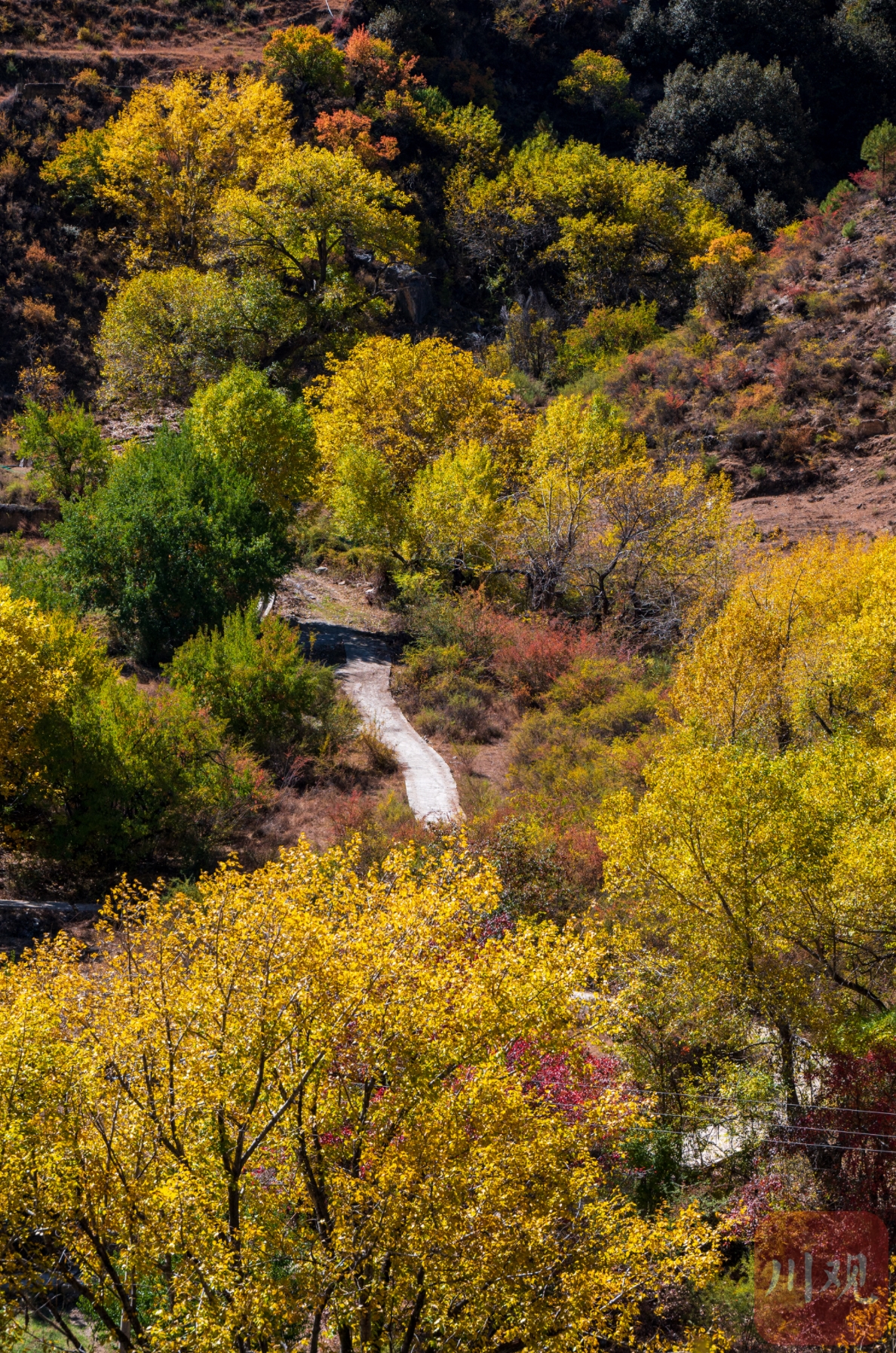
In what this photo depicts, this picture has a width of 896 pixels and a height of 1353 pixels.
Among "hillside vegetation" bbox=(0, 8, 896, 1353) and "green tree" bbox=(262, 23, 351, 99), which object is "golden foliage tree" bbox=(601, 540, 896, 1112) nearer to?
"hillside vegetation" bbox=(0, 8, 896, 1353)

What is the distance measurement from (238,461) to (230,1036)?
23190 millimetres

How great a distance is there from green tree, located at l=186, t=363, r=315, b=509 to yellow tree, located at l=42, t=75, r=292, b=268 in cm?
1633

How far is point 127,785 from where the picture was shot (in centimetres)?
1762

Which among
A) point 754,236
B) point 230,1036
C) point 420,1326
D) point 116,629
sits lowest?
point 116,629

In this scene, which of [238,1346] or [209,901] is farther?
[209,901]

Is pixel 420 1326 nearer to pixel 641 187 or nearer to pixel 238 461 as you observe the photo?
pixel 238 461

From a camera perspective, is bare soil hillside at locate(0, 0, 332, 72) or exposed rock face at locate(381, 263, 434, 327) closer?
exposed rock face at locate(381, 263, 434, 327)

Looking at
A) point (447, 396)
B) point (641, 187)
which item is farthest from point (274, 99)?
point (447, 396)

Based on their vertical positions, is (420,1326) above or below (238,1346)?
below

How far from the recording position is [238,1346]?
24.4 feet

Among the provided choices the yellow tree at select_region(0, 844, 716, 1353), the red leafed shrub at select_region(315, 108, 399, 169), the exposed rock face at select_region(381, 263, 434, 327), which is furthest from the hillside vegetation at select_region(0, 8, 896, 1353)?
the exposed rock face at select_region(381, 263, 434, 327)

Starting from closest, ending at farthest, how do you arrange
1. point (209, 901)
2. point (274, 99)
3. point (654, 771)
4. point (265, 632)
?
1. point (209, 901)
2. point (654, 771)
3. point (265, 632)
4. point (274, 99)

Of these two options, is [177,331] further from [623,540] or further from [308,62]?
[308,62]

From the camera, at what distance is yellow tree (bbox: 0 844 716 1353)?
25.0 ft
